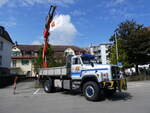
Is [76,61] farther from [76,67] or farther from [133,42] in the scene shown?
[133,42]

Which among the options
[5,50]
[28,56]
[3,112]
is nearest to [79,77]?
[3,112]

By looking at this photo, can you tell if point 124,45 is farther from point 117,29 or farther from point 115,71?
point 115,71

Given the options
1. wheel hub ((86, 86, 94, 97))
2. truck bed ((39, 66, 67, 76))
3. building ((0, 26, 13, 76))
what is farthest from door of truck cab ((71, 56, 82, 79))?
building ((0, 26, 13, 76))

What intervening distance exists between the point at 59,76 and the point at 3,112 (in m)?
6.69

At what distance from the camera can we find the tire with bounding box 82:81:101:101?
12.0 meters

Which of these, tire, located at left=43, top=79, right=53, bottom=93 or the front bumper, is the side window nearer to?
the front bumper

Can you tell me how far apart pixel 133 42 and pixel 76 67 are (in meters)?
20.8

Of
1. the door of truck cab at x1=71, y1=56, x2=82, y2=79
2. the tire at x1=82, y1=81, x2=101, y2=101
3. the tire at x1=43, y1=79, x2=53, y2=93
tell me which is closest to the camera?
the tire at x1=82, y1=81, x2=101, y2=101

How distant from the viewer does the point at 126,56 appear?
3347 cm

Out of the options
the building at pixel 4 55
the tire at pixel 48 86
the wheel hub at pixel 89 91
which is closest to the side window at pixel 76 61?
the wheel hub at pixel 89 91

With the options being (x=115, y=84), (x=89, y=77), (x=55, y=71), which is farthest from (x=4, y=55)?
(x=115, y=84)

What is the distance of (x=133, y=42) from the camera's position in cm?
3238

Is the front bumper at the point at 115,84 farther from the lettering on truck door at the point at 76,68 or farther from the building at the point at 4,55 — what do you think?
the building at the point at 4,55

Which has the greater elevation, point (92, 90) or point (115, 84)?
point (115, 84)
